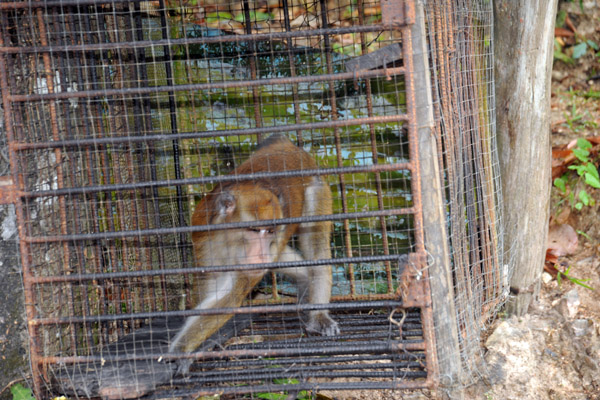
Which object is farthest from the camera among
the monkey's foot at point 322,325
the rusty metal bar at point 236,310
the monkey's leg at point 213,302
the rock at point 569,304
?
the rock at point 569,304

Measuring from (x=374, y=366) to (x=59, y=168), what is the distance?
82.6 inches

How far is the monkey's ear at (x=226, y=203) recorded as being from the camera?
12.4ft

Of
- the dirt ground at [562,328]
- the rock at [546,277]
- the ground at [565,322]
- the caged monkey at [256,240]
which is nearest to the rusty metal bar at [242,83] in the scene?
the caged monkey at [256,240]

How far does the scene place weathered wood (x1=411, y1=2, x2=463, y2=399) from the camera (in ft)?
10.3

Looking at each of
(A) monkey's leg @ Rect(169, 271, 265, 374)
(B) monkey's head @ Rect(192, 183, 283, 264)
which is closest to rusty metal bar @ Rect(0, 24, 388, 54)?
(B) monkey's head @ Rect(192, 183, 283, 264)

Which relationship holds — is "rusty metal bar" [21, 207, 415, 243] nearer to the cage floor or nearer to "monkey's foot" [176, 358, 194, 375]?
the cage floor

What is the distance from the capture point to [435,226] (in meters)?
3.20

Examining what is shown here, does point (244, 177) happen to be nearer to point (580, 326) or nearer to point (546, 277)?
point (580, 326)

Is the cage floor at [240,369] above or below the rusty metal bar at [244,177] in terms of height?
below

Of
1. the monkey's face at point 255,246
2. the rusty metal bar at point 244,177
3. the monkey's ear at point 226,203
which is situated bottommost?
the monkey's face at point 255,246

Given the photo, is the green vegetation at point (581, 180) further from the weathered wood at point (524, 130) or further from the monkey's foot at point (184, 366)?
the monkey's foot at point (184, 366)

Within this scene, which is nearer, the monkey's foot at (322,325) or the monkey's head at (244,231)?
the monkey's head at (244,231)

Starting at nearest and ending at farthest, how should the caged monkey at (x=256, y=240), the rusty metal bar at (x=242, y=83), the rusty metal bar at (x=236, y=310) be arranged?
the rusty metal bar at (x=242, y=83) → the rusty metal bar at (x=236, y=310) → the caged monkey at (x=256, y=240)

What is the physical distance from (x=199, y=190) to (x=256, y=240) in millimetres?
1440
